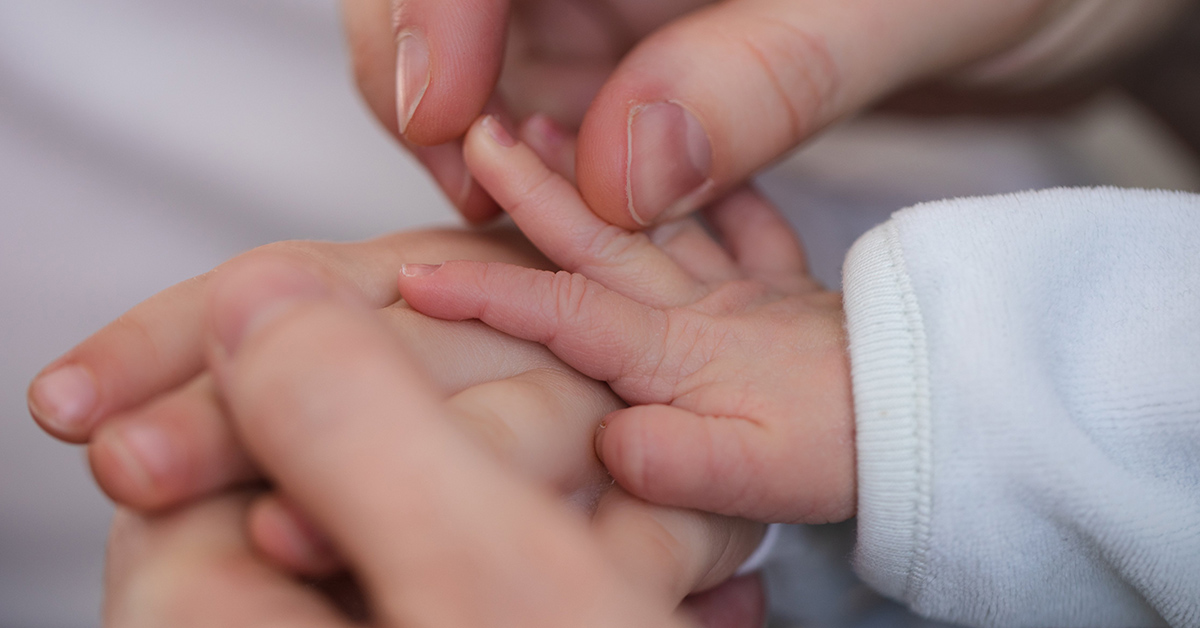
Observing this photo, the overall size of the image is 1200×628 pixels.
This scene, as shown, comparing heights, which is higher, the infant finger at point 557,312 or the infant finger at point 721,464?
the infant finger at point 557,312

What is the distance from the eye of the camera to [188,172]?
3.64ft

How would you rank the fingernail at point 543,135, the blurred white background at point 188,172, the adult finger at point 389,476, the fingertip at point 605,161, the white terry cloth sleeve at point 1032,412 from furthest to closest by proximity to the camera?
the blurred white background at point 188,172 < the fingernail at point 543,135 < the fingertip at point 605,161 < the white terry cloth sleeve at point 1032,412 < the adult finger at point 389,476

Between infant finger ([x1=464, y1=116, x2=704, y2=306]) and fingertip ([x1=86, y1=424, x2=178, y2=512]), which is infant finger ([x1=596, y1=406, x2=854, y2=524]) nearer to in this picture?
infant finger ([x1=464, y1=116, x2=704, y2=306])

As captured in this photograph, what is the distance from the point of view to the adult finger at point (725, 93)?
72cm

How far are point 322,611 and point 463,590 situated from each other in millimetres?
107

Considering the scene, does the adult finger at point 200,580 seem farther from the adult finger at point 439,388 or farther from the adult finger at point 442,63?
the adult finger at point 442,63

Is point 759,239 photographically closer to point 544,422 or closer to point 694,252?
point 694,252

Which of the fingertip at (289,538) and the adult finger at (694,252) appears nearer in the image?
the fingertip at (289,538)

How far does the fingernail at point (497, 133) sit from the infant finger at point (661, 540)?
34cm

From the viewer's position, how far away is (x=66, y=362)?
0.51 meters

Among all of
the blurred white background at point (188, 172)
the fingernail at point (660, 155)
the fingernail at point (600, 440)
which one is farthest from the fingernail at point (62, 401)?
the blurred white background at point (188, 172)

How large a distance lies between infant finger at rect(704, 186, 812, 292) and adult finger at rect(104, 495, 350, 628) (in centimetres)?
57

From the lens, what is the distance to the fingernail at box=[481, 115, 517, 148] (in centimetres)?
72

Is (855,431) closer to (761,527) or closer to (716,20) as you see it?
(761,527)
